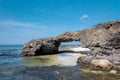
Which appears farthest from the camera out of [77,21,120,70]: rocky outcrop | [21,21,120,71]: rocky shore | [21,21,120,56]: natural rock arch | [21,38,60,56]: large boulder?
[21,38,60,56]: large boulder

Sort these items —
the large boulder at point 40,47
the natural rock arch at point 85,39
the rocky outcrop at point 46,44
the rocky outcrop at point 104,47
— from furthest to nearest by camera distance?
the rocky outcrop at point 46,44
the large boulder at point 40,47
the natural rock arch at point 85,39
the rocky outcrop at point 104,47

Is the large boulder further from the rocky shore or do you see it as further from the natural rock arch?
the rocky shore

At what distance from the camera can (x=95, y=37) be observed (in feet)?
117

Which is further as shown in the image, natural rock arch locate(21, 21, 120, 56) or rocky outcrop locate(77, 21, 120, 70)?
natural rock arch locate(21, 21, 120, 56)

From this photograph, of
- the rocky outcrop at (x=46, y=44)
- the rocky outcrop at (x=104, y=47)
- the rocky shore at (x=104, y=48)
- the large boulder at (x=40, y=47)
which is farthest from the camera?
the rocky outcrop at (x=46, y=44)

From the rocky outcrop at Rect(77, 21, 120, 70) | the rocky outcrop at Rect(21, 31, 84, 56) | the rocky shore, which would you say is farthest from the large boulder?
the rocky outcrop at Rect(77, 21, 120, 70)

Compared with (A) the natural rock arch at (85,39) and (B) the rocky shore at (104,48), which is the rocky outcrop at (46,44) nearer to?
(A) the natural rock arch at (85,39)

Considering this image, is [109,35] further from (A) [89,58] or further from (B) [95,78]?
(B) [95,78]

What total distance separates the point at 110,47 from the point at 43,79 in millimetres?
14607

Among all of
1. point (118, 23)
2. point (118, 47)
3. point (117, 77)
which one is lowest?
point (117, 77)

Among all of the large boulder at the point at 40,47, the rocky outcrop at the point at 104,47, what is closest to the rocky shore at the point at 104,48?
the rocky outcrop at the point at 104,47

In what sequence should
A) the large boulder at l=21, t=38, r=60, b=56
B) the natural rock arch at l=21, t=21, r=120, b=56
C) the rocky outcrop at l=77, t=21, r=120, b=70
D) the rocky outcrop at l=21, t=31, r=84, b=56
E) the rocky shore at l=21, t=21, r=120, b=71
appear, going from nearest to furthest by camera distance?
the rocky shore at l=21, t=21, r=120, b=71 < the rocky outcrop at l=77, t=21, r=120, b=70 < the natural rock arch at l=21, t=21, r=120, b=56 < the large boulder at l=21, t=38, r=60, b=56 < the rocky outcrop at l=21, t=31, r=84, b=56

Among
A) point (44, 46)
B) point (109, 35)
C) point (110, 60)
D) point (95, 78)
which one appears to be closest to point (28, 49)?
point (44, 46)

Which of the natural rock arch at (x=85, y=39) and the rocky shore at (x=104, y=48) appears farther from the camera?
the natural rock arch at (x=85, y=39)
